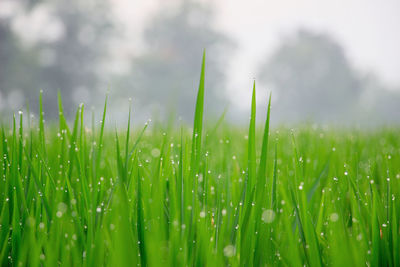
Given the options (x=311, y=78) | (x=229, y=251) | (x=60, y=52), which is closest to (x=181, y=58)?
(x=60, y=52)

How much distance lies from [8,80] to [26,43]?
2792 millimetres

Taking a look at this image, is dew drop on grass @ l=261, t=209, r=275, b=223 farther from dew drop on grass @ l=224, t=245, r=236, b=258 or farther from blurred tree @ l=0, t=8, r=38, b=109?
blurred tree @ l=0, t=8, r=38, b=109

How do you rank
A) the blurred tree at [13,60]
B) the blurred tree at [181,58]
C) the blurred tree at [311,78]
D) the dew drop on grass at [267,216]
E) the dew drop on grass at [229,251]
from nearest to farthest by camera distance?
the dew drop on grass at [229,251] → the dew drop on grass at [267,216] → the blurred tree at [13,60] → the blurred tree at [181,58] → the blurred tree at [311,78]

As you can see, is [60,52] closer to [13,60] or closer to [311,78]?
[13,60]

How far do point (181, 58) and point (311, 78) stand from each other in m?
17.2

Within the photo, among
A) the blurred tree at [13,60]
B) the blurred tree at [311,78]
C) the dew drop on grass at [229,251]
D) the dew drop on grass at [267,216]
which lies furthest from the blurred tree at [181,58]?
the dew drop on grass at [229,251]

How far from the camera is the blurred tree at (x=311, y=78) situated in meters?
35.9

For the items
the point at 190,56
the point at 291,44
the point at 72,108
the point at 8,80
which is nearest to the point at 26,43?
the point at 8,80

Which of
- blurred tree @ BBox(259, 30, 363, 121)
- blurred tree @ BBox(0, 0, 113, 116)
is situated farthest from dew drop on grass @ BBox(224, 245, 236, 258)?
blurred tree @ BBox(259, 30, 363, 121)

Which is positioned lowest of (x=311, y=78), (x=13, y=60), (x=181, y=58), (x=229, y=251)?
(x=229, y=251)

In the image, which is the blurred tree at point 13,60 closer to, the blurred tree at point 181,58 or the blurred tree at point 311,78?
the blurred tree at point 181,58

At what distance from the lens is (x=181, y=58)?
27875mm

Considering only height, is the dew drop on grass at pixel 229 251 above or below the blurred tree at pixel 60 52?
below

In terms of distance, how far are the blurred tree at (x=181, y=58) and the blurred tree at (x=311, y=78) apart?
1106 cm
